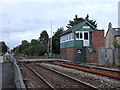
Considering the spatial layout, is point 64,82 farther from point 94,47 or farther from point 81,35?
point 81,35

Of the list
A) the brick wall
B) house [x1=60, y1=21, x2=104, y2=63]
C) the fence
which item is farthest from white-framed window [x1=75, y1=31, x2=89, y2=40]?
the fence

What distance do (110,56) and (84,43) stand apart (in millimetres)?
11168

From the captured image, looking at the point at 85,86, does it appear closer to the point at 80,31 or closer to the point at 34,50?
the point at 80,31

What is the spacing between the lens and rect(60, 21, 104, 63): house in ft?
104

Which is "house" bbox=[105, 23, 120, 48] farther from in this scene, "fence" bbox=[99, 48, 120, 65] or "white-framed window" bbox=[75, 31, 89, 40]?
"fence" bbox=[99, 48, 120, 65]

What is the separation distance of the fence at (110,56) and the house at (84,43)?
5695 mm

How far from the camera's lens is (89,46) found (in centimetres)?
3275

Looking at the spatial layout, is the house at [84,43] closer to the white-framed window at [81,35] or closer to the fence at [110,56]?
the white-framed window at [81,35]

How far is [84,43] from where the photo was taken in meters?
34.4

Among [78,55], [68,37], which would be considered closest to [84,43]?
[78,55]

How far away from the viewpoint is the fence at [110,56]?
22341 millimetres

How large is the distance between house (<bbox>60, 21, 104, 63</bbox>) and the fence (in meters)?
5.69

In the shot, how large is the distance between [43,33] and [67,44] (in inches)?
3000

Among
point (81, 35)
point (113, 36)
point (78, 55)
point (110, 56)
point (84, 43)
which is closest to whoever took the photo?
point (110, 56)
